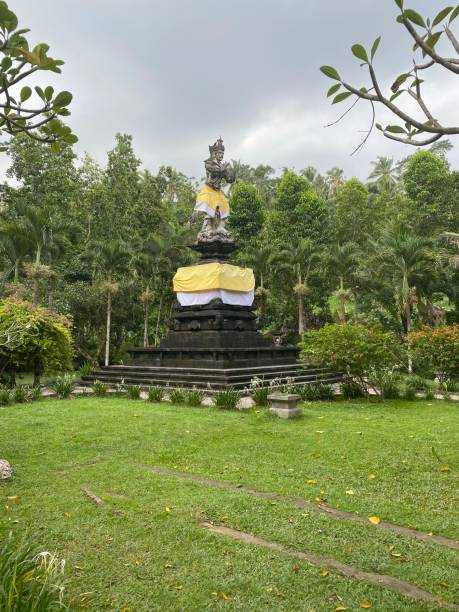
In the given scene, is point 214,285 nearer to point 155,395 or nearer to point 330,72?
point 155,395

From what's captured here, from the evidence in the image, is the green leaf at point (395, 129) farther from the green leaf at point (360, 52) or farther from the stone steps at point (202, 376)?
the stone steps at point (202, 376)

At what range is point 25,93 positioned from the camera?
125 inches

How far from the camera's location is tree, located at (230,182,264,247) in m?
27.8

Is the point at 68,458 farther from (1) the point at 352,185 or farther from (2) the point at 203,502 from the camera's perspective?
(1) the point at 352,185

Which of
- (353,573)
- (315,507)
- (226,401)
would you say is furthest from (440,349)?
(353,573)

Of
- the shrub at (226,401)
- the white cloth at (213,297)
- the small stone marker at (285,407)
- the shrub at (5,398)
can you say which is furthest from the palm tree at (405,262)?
the shrub at (5,398)

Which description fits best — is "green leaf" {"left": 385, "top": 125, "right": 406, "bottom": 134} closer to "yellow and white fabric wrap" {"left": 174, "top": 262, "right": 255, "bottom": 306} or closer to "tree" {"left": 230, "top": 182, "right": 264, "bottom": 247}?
"yellow and white fabric wrap" {"left": 174, "top": 262, "right": 255, "bottom": 306}

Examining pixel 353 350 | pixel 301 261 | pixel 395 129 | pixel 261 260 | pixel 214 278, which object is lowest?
pixel 353 350

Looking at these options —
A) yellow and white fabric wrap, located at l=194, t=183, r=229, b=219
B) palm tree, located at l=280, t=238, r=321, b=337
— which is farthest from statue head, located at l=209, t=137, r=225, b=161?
palm tree, located at l=280, t=238, r=321, b=337

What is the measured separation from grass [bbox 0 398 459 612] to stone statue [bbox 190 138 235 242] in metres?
10.6

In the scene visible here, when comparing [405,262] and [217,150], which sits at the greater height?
[217,150]

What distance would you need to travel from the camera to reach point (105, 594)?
2561mm

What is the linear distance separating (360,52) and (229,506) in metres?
3.35

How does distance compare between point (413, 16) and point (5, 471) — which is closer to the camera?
point (413, 16)
